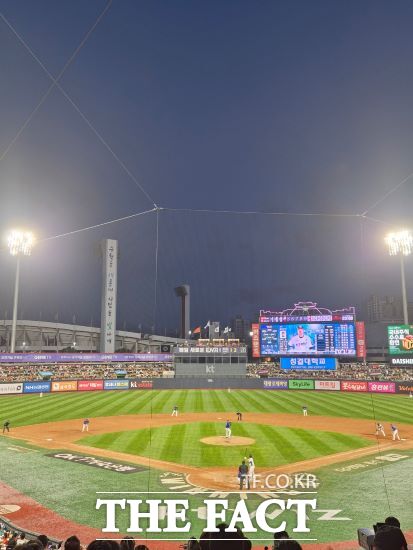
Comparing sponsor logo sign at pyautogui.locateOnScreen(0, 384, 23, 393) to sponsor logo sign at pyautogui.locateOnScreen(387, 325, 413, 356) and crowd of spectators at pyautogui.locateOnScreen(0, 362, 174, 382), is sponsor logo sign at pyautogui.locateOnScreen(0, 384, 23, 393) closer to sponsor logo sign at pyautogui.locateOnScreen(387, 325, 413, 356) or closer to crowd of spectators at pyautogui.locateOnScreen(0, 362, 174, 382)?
crowd of spectators at pyautogui.locateOnScreen(0, 362, 174, 382)

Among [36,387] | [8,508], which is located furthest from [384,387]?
[8,508]

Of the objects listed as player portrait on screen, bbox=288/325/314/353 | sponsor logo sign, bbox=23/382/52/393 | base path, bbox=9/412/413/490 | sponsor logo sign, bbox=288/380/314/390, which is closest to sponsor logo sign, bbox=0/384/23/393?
sponsor logo sign, bbox=23/382/52/393

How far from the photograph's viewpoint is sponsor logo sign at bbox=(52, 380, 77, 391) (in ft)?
188

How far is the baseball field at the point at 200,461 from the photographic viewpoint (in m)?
14.6

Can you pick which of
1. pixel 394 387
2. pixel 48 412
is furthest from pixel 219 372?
pixel 48 412

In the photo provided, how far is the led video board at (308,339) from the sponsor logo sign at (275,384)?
4558mm

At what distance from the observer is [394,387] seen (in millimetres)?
54500

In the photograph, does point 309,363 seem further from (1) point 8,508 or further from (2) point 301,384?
(1) point 8,508

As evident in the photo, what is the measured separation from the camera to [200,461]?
71.6 feet

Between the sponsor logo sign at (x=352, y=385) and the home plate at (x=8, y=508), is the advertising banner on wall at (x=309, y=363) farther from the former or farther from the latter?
the home plate at (x=8, y=508)

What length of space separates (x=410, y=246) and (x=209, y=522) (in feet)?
149

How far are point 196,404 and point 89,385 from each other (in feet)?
69.5

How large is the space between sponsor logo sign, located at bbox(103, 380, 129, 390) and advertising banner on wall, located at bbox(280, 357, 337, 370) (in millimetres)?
23643

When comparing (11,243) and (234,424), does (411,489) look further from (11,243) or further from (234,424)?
(11,243)
